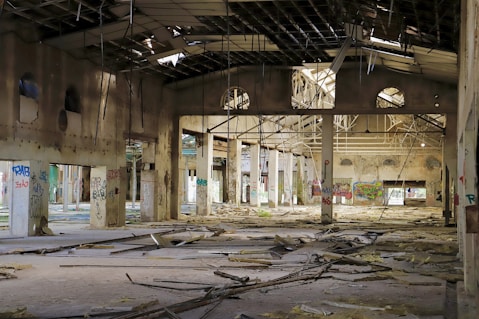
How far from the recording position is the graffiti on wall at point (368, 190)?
4278 cm

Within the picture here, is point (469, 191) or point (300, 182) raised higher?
point (300, 182)

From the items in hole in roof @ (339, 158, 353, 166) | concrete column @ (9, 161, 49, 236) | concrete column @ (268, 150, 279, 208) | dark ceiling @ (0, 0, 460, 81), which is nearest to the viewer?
dark ceiling @ (0, 0, 460, 81)

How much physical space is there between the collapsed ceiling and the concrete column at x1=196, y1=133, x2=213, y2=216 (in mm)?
4551

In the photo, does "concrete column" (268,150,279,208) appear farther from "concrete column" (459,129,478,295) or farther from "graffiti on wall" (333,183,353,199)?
"concrete column" (459,129,478,295)

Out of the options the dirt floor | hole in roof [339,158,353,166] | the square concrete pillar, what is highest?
hole in roof [339,158,353,166]

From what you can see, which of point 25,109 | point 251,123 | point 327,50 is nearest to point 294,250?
point 25,109

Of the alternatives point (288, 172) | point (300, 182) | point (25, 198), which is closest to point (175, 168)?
point (25, 198)

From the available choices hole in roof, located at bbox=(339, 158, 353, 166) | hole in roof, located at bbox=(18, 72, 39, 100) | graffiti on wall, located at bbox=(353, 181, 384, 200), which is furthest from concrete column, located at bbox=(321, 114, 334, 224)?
hole in roof, located at bbox=(339, 158, 353, 166)

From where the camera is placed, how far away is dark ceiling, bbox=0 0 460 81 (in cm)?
1467

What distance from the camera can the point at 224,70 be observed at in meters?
24.4

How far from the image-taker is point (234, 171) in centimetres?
3341

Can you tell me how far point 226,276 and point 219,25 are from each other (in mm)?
9824

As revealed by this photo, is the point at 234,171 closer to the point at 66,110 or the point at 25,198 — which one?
the point at 66,110

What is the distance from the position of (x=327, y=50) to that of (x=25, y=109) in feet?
34.9
